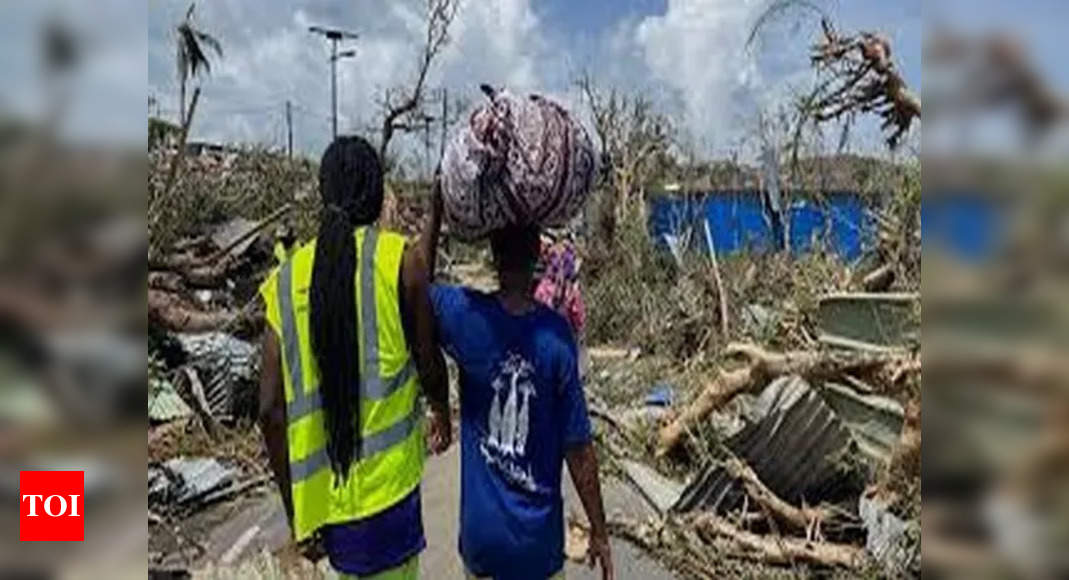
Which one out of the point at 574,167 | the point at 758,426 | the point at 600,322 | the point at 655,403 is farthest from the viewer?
the point at 600,322

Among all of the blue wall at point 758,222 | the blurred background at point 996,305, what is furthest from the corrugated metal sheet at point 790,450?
the blurred background at point 996,305

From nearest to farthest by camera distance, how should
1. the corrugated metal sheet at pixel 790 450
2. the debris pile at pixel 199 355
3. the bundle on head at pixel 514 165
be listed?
the bundle on head at pixel 514 165, the corrugated metal sheet at pixel 790 450, the debris pile at pixel 199 355

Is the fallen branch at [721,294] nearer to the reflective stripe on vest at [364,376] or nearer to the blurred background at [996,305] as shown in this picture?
the reflective stripe on vest at [364,376]

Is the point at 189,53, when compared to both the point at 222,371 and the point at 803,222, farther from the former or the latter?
the point at 803,222

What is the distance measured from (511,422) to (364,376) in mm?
242

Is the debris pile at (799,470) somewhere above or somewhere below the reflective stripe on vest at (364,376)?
below

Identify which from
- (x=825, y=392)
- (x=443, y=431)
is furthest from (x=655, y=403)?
(x=443, y=431)

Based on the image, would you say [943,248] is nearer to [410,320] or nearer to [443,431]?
[410,320]

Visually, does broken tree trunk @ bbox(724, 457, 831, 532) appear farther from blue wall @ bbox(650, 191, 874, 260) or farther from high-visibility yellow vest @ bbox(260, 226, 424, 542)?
high-visibility yellow vest @ bbox(260, 226, 424, 542)

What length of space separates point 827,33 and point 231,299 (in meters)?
5.28

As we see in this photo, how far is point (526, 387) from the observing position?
1.81m

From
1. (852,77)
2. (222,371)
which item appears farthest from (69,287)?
(222,371)

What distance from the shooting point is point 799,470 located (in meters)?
4.26

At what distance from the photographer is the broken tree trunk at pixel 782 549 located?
3.80 m
